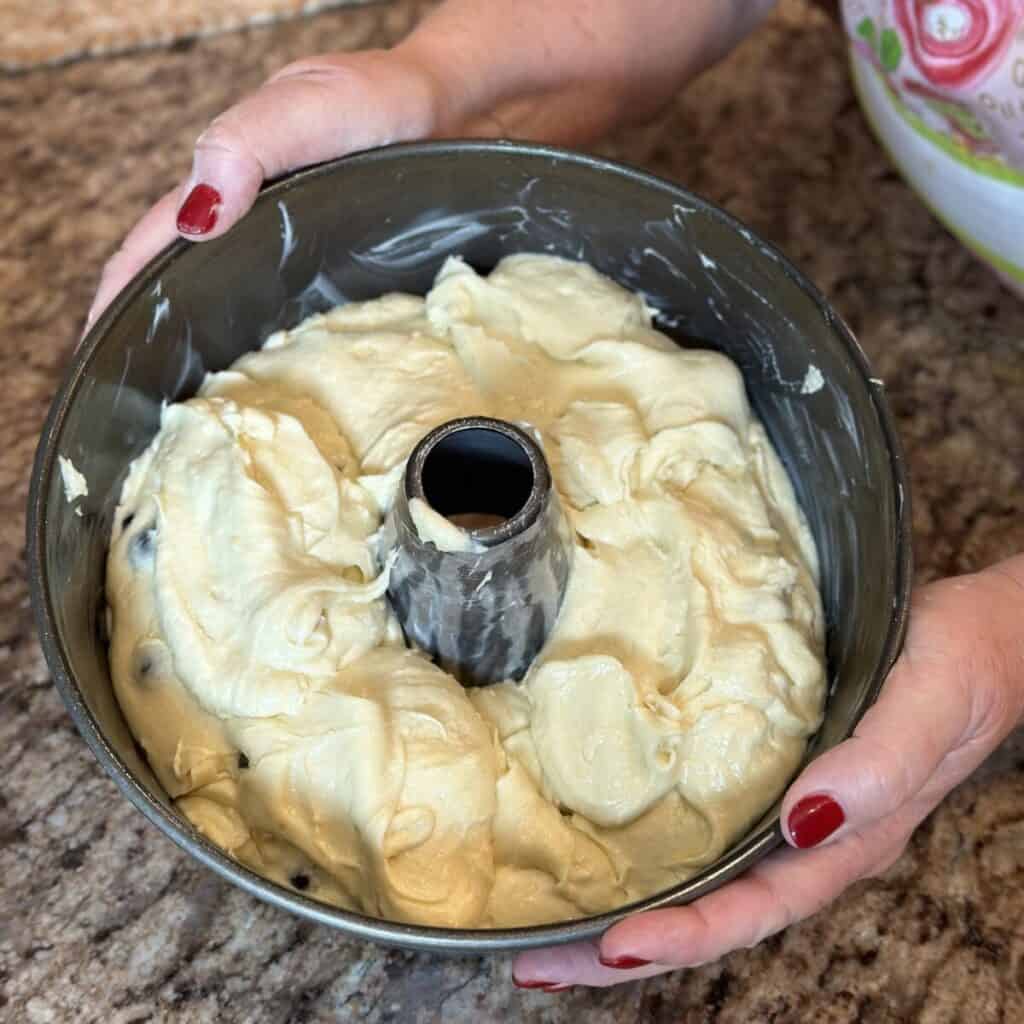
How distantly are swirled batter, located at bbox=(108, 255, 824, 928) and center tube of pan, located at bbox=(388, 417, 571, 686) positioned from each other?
0.07ft

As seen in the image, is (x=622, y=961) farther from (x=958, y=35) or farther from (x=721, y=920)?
(x=958, y=35)

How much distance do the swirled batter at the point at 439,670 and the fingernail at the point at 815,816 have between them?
11 centimetres

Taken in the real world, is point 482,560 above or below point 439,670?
above

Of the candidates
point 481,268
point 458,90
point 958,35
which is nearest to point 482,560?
point 481,268

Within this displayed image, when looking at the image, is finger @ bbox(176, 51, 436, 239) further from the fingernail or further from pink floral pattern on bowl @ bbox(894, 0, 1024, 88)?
the fingernail

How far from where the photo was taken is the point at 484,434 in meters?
0.83

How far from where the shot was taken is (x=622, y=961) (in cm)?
66

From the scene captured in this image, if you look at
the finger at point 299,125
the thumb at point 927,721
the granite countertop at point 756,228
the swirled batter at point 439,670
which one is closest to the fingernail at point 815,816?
the thumb at point 927,721

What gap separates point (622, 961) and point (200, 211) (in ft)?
2.00

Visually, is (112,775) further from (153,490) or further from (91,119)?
(91,119)

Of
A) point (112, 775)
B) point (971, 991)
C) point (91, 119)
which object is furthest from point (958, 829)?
point (91, 119)

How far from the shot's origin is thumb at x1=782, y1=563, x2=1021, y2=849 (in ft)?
2.30

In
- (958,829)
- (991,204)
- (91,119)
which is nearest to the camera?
(958,829)

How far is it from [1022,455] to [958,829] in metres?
0.40
